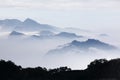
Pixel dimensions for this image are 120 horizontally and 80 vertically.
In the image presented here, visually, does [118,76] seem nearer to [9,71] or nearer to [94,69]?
[94,69]

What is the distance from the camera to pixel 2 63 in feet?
370

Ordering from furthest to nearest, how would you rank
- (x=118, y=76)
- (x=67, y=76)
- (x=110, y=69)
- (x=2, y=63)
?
(x=2, y=63) → (x=67, y=76) → (x=110, y=69) → (x=118, y=76)

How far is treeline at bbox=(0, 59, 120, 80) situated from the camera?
96.4 m

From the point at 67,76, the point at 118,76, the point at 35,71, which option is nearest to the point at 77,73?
the point at 67,76

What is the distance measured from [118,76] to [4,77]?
26.7m

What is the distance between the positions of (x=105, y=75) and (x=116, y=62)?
7.08 metres

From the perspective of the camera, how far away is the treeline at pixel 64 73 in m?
96.4

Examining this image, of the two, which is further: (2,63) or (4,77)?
(2,63)

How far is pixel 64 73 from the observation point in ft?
355

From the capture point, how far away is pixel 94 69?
107188mm

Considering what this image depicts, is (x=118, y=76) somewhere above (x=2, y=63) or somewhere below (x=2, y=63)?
below

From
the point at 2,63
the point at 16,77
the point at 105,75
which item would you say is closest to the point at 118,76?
the point at 105,75

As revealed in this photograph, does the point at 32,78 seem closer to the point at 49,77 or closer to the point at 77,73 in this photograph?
the point at 49,77

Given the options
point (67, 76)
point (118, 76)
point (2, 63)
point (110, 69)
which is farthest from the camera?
point (2, 63)
